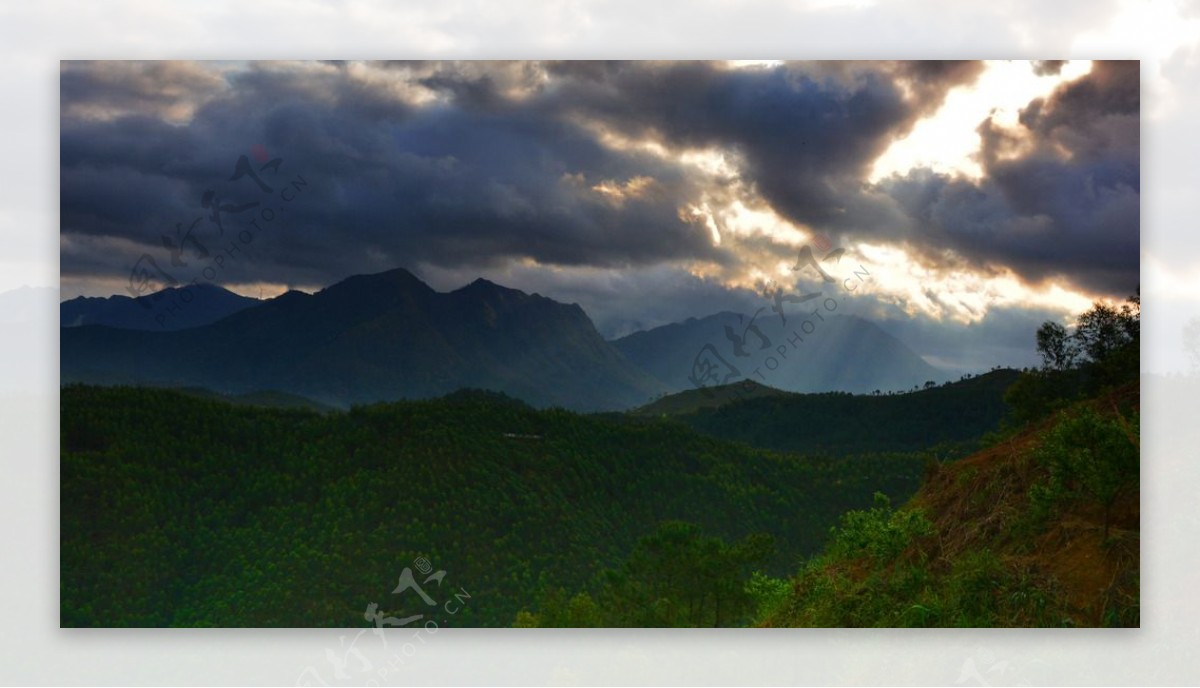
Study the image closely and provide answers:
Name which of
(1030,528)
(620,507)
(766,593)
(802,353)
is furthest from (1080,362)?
(620,507)

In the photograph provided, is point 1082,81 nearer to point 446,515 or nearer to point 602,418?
point 602,418

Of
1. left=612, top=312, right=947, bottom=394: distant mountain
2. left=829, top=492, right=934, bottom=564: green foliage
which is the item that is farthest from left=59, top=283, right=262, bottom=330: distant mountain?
left=829, top=492, right=934, bottom=564: green foliage

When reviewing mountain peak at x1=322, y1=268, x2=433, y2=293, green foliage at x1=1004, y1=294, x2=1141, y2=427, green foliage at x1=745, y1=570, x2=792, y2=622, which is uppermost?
mountain peak at x1=322, y1=268, x2=433, y2=293

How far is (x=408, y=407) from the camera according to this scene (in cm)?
739

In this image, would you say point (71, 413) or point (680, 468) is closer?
point (71, 413)

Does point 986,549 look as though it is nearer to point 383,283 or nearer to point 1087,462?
point 1087,462

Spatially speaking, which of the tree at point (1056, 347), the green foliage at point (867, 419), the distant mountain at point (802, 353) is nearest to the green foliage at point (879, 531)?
the green foliage at point (867, 419)

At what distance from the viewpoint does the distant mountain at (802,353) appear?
6.78 m

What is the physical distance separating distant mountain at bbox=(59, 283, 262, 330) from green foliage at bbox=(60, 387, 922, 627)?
0.67 m

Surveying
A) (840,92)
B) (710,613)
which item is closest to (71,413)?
(710,613)

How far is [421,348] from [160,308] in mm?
2374

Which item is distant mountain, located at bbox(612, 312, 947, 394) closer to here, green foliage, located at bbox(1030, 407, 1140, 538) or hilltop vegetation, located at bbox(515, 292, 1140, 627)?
hilltop vegetation, located at bbox(515, 292, 1140, 627)

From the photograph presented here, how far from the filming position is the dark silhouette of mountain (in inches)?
269

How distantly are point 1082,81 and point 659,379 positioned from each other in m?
4.63
